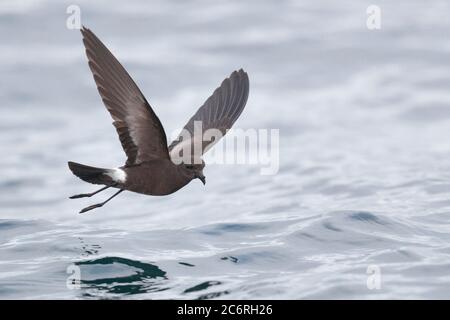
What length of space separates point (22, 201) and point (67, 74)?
276 centimetres

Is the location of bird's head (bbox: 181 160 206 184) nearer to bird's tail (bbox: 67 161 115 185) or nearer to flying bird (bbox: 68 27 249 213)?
flying bird (bbox: 68 27 249 213)

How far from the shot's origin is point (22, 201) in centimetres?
1074

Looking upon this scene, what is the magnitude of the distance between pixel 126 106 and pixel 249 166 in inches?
199

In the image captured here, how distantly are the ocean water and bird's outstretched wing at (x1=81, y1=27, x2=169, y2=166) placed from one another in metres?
0.95

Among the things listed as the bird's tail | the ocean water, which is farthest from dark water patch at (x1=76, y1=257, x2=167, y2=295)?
A: the bird's tail

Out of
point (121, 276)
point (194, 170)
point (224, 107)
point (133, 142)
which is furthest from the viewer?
point (224, 107)

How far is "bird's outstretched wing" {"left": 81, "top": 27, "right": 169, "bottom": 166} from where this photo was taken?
6.43 metres

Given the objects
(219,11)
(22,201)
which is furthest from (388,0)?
(22,201)

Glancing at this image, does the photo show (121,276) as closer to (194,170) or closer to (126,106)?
(194,170)

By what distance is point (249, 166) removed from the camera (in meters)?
11.6

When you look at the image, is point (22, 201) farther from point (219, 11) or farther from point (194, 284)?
point (219, 11)

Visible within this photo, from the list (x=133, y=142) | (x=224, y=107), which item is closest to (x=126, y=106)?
(x=133, y=142)

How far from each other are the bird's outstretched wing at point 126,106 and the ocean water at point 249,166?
952 mm

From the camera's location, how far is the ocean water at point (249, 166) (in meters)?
7.39
